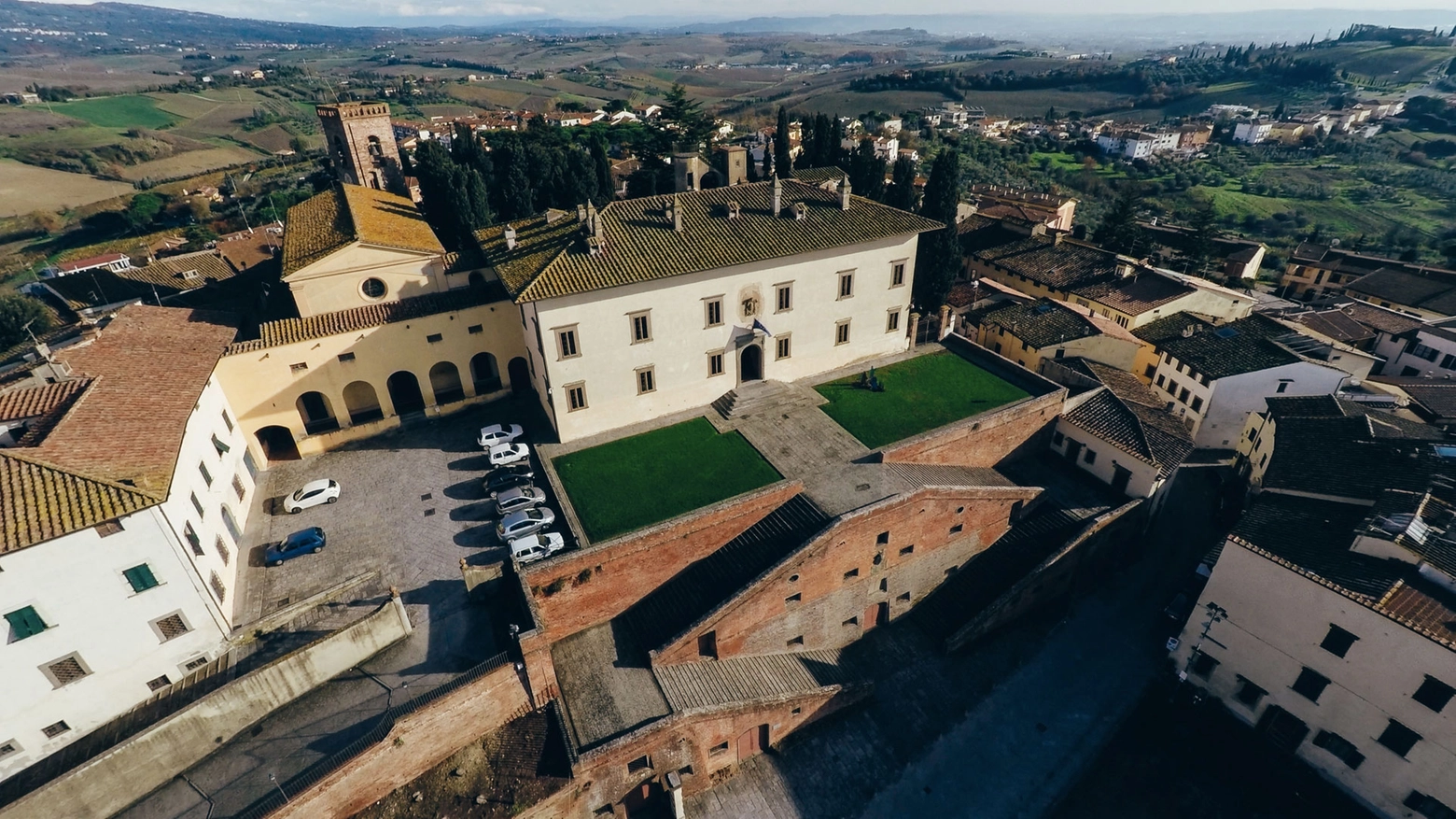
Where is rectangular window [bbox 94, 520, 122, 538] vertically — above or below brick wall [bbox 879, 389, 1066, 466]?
above

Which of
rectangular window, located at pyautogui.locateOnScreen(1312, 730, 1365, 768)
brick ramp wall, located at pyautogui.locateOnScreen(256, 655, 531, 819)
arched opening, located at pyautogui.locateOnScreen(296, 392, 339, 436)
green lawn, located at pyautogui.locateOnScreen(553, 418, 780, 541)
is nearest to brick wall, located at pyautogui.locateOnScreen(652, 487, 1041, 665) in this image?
green lawn, located at pyautogui.locateOnScreen(553, 418, 780, 541)

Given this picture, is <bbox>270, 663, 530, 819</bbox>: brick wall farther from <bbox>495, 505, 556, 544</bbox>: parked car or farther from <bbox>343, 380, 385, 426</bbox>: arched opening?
<bbox>343, 380, 385, 426</bbox>: arched opening

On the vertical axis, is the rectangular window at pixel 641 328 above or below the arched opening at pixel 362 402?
above

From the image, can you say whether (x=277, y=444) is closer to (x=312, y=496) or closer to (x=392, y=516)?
(x=312, y=496)

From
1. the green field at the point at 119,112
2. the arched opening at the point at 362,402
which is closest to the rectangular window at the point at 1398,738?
the arched opening at the point at 362,402

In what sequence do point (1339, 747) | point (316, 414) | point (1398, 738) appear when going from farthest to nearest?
point (316, 414), point (1339, 747), point (1398, 738)

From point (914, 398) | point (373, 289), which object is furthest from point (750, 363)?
point (373, 289)

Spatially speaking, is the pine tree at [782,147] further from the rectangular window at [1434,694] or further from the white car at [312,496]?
the rectangular window at [1434,694]
